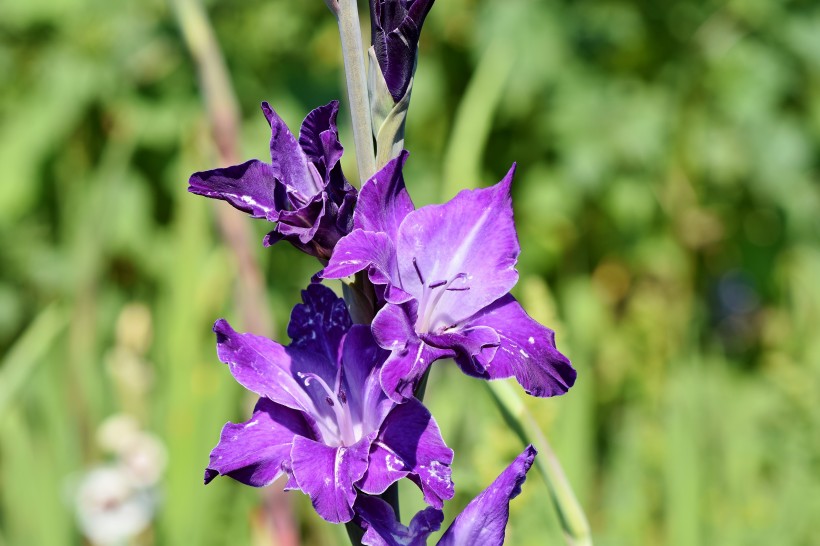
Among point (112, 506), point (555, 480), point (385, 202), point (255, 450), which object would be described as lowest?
point (112, 506)

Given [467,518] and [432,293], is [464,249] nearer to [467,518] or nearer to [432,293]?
[432,293]

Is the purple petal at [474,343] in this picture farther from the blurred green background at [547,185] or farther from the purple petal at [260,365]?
the blurred green background at [547,185]

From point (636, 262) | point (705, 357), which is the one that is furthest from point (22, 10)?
point (705, 357)

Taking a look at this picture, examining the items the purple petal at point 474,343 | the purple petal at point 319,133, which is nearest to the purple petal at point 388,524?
the purple petal at point 474,343

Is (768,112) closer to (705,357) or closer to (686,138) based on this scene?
(686,138)

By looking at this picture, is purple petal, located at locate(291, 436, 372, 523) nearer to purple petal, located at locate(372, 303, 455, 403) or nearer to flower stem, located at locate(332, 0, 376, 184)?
purple petal, located at locate(372, 303, 455, 403)

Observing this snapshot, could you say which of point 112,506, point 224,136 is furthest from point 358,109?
point 112,506
